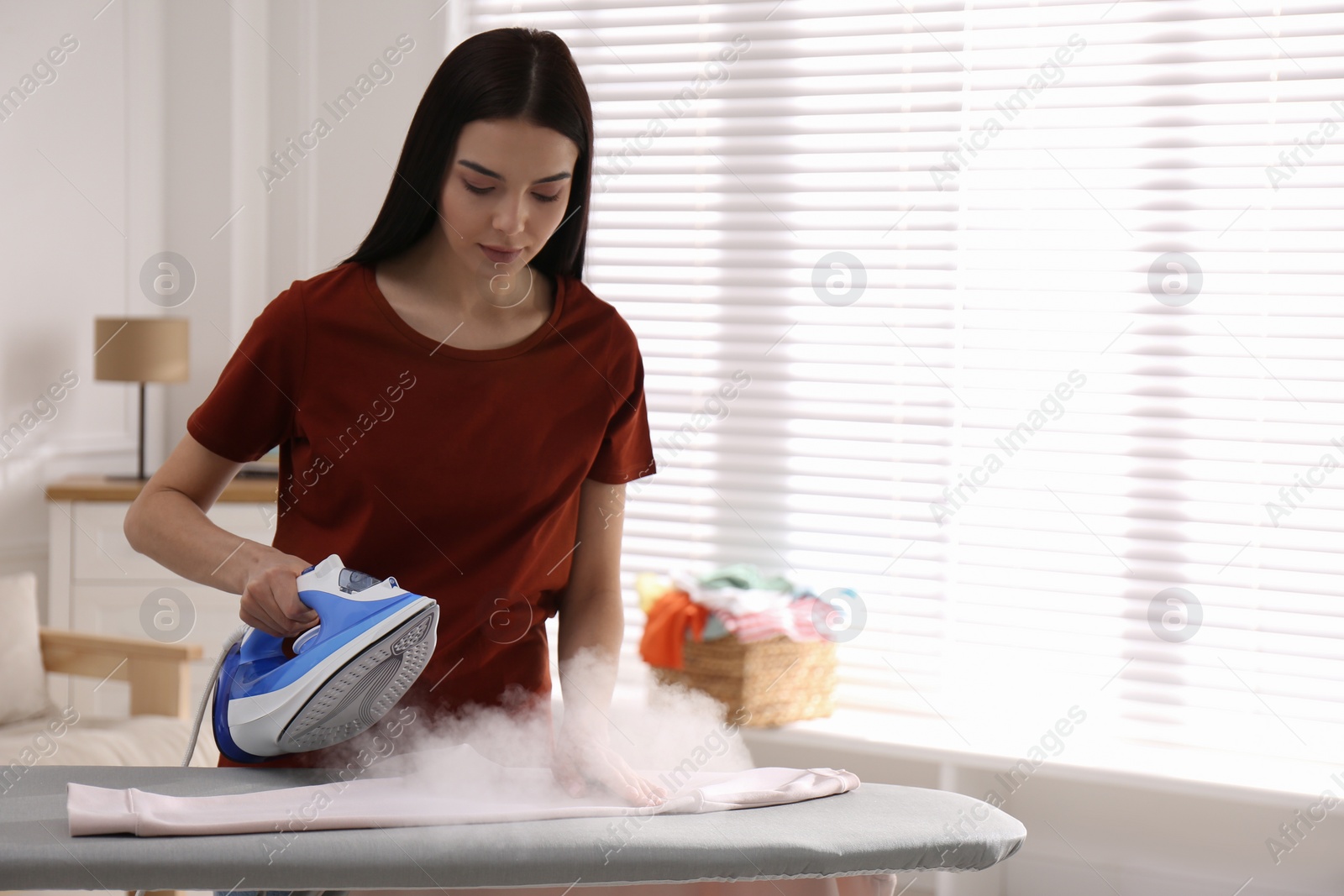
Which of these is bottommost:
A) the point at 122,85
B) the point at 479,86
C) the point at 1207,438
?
the point at 1207,438

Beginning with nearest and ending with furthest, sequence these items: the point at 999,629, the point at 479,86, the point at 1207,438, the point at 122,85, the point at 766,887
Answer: the point at 766,887 → the point at 479,86 → the point at 1207,438 → the point at 999,629 → the point at 122,85

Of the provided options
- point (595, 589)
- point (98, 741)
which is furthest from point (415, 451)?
point (98, 741)

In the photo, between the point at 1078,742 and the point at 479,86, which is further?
the point at 1078,742

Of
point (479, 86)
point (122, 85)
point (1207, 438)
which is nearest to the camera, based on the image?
point (479, 86)

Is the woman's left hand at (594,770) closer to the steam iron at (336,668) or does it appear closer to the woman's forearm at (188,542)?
the steam iron at (336,668)

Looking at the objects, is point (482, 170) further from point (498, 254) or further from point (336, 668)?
point (336, 668)

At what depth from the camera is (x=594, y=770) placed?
40.7 inches

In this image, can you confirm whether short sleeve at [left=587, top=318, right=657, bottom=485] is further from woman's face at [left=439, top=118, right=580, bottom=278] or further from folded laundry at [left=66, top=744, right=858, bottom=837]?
folded laundry at [left=66, top=744, right=858, bottom=837]

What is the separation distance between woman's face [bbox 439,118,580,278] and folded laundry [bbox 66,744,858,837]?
19.6 inches

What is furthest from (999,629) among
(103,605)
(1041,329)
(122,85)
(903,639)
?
(122,85)

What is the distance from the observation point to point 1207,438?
2.45 metres

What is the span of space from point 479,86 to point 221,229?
2.38 meters

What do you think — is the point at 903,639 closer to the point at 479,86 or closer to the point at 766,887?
the point at 766,887

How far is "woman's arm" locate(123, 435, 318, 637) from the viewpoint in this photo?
3.17ft
